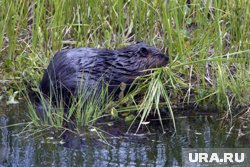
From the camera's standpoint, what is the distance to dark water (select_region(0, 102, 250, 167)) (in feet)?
11.9

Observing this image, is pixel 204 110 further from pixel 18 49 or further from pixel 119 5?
pixel 18 49

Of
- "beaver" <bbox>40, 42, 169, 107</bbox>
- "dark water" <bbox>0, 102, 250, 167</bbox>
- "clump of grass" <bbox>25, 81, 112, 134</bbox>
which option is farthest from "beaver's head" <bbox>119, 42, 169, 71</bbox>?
"dark water" <bbox>0, 102, 250, 167</bbox>

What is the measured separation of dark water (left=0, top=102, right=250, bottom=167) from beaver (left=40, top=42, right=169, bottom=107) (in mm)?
445

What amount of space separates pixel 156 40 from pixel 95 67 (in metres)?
0.83

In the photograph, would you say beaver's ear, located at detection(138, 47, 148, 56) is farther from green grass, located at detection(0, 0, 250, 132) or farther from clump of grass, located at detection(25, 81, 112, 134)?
clump of grass, located at detection(25, 81, 112, 134)

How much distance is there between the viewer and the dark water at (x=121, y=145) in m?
3.63

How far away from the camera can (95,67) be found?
15.6 ft

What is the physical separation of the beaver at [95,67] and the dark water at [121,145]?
1.46 feet

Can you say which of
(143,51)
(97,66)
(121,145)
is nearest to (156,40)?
(143,51)

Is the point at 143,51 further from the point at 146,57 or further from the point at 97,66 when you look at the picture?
the point at 97,66

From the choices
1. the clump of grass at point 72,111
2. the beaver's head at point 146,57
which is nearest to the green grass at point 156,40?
the beaver's head at point 146,57

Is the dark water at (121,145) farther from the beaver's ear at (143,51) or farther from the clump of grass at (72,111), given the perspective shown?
the beaver's ear at (143,51)

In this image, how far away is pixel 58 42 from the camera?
5.31m

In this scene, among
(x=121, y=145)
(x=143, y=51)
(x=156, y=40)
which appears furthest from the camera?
(x=156, y=40)
